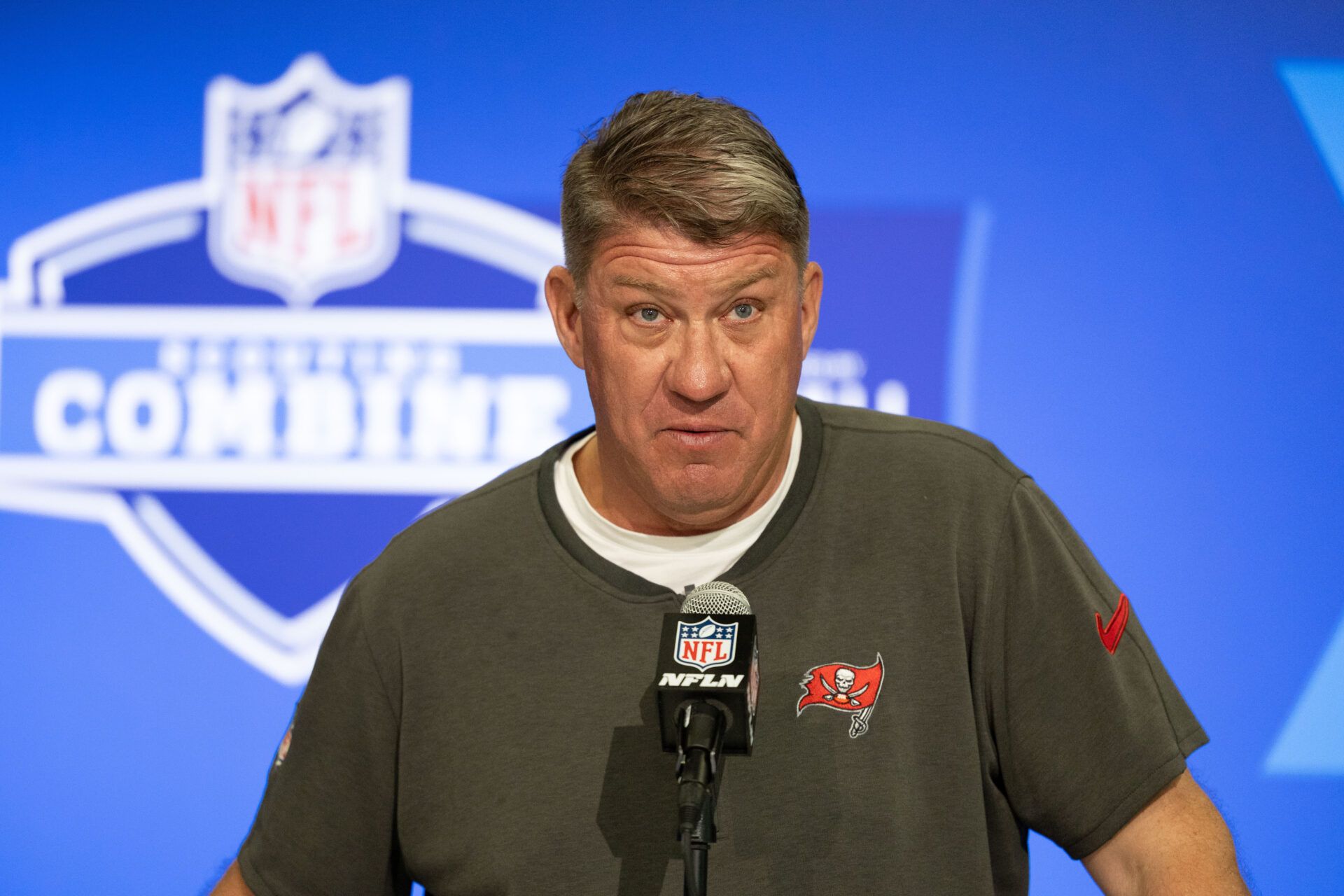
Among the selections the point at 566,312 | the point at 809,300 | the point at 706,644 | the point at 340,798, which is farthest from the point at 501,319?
the point at 706,644

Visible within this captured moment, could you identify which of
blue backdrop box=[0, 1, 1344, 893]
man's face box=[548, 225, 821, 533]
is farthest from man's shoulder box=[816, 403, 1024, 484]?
blue backdrop box=[0, 1, 1344, 893]

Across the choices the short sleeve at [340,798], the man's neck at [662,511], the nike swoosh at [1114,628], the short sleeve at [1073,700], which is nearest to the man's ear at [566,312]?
the man's neck at [662,511]

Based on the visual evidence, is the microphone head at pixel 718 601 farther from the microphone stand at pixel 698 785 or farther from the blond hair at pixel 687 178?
the blond hair at pixel 687 178

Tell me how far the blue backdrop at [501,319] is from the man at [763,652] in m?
1.13

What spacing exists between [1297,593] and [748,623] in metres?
1.84

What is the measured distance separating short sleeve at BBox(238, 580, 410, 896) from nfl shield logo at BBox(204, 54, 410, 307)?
1.40 meters

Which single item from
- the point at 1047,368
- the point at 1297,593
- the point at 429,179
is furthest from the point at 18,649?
the point at 1297,593

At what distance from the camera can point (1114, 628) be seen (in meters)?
1.50

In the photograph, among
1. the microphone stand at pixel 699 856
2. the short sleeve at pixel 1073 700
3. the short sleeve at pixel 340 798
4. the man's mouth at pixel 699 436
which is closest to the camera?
the microphone stand at pixel 699 856

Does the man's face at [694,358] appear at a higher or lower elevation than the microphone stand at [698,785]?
higher

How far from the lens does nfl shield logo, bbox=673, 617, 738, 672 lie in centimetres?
113

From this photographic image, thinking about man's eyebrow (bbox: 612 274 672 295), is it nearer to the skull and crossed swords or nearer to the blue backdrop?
the skull and crossed swords

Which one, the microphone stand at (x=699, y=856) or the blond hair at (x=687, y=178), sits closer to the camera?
the microphone stand at (x=699, y=856)

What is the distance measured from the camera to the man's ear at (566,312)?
5.49 ft
